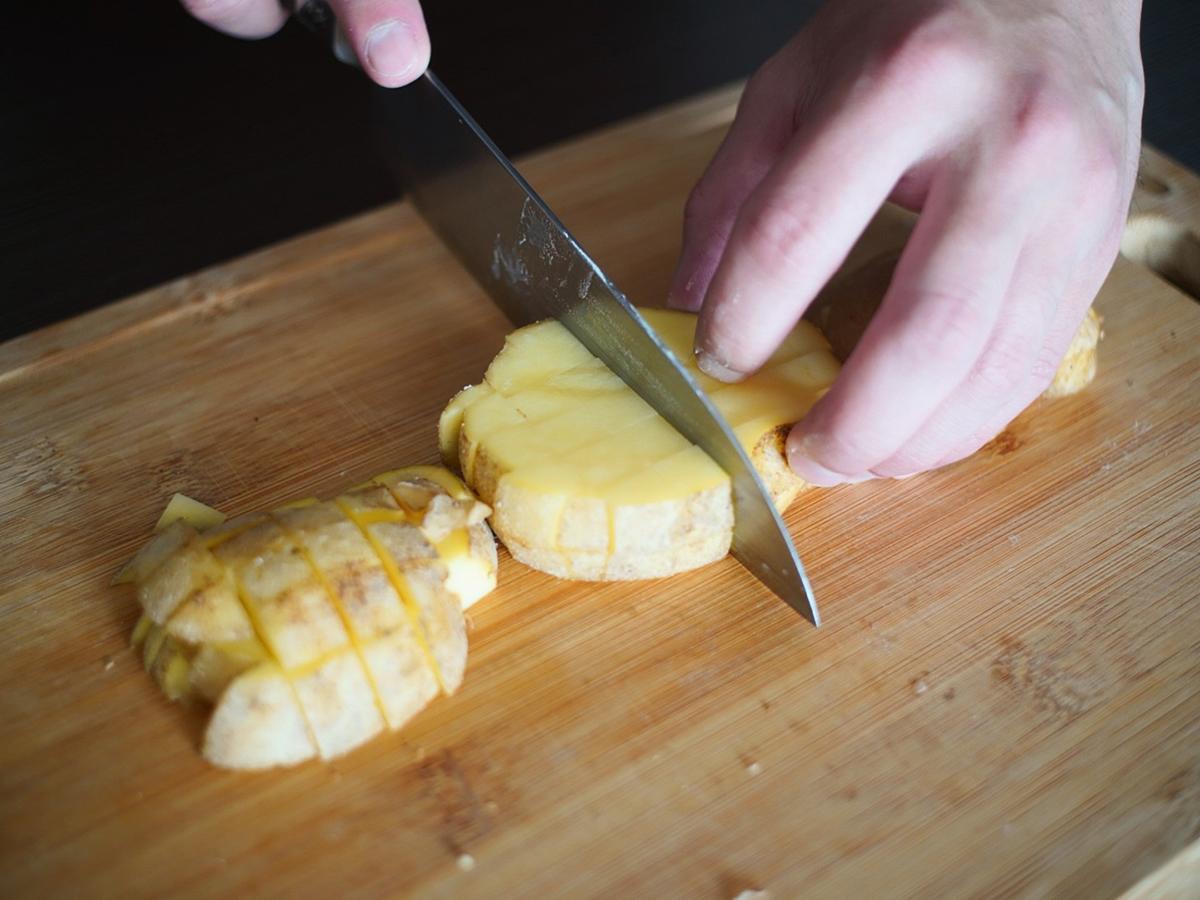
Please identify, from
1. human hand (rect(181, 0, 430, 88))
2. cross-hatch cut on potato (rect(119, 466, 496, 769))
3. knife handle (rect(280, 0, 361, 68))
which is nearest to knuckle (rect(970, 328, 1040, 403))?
cross-hatch cut on potato (rect(119, 466, 496, 769))

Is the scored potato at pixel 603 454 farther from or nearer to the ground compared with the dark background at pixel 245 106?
farther from the ground

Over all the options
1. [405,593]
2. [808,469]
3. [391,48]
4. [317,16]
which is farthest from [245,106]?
[808,469]

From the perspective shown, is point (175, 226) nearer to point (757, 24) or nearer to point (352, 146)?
point (352, 146)

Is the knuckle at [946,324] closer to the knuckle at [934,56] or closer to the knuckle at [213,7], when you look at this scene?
the knuckle at [934,56]

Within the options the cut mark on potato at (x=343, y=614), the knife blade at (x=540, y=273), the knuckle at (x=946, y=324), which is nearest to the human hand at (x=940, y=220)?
the knuckle at (x=946, y=324)

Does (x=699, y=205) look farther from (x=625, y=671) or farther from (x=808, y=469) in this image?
(x=625, y=671)

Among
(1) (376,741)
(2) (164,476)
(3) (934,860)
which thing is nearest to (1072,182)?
(3) (934,860)

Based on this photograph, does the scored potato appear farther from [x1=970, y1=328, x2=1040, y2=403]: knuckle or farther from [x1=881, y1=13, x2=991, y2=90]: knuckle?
[x1=881, y1=13, x2=991, y2=90]: knuckle
